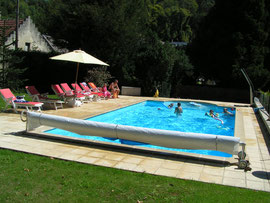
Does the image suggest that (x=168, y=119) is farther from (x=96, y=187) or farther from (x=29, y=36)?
(x=29, y=36)

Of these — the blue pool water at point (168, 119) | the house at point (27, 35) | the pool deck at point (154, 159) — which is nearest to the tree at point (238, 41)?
the blue pool water at point (168, 119)

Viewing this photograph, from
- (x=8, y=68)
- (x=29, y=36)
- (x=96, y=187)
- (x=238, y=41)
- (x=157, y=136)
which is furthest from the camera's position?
(x=29, y=36)

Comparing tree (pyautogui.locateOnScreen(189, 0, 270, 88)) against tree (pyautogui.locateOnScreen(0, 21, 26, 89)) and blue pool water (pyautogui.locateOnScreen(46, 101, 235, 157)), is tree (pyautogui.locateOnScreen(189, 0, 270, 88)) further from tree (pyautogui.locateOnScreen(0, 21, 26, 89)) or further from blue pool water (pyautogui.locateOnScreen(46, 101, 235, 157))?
tree (pyautogui.locateOnScreen(0, 21, 26, 89))

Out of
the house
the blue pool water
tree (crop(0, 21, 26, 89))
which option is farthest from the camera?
the house

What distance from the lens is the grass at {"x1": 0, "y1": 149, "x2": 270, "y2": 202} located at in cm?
414

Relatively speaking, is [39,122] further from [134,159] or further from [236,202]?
[236,202]

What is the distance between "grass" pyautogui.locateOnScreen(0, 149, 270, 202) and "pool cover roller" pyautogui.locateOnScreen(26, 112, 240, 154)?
125cm

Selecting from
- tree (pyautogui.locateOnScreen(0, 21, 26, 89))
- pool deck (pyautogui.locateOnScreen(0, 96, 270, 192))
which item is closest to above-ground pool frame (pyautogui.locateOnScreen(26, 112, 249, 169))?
pool deck (pyautogui.locateOnScreen(0, 96, 270, 192))

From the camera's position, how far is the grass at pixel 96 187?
414cm

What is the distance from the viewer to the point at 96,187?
4.48 meters

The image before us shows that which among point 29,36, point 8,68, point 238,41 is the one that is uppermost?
point 238,41

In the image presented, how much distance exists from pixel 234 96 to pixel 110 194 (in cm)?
1984

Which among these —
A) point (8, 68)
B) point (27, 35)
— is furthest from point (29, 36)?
point (8, 68)

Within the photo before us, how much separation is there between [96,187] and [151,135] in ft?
7.03
